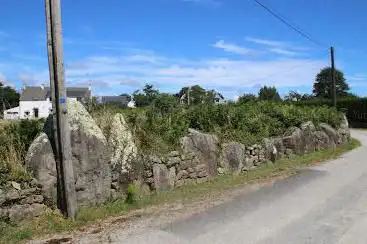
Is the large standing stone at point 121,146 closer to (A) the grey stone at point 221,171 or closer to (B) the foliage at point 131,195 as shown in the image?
(B) the foliage at point 131,195

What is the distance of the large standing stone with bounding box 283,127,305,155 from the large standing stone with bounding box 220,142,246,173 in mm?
4513

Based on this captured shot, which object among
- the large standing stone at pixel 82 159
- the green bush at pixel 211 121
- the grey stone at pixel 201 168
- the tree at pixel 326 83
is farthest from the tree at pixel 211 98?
the tree at pixel 326 83

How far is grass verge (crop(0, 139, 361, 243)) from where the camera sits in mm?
7824

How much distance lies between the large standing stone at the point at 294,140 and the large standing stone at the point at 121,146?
32.3 feet

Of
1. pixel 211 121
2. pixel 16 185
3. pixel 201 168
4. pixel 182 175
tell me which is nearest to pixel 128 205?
pixel 16 185

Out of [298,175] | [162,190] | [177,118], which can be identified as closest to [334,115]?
[298,175]

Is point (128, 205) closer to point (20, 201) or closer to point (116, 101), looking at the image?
point (20, 201)

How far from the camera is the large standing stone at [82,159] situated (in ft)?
29.0

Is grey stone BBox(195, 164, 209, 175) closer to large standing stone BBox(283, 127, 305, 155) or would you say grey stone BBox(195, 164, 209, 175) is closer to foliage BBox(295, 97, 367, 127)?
large standing stone BBox(283, 127, 305, 155)

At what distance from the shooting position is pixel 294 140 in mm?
19781

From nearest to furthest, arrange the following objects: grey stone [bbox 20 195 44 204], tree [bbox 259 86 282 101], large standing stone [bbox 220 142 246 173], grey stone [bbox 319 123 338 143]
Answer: grey stone [bbox 20 195 44 204] → large standing stone [bbox 220 142 246 173] → grey stone [bbox 319 123 338 143] → tree [bbox 259 86 282 101]

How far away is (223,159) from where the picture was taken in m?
14.3

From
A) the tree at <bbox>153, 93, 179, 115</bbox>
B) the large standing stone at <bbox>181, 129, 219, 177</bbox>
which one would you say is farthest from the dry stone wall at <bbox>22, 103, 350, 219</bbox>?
the tree at <bbox>153, 93, 179, 115</bbox>

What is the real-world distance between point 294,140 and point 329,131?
19.1 feet
